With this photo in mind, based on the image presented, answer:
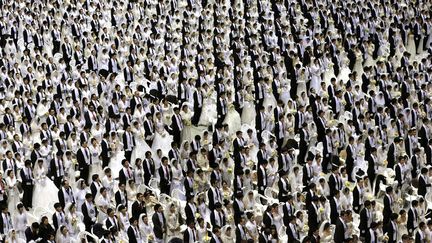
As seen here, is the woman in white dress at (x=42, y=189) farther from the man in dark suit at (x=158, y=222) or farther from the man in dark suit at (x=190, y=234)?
the man in dark suit at (x=190, y=234)

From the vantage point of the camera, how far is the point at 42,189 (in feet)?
67.2

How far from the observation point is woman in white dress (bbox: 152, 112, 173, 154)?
22.8 meters

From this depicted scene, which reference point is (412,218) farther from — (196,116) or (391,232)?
(196,116)

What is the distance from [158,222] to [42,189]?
335 cm

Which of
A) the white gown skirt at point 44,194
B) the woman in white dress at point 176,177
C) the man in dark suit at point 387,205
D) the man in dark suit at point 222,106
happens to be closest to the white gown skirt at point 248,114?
the man in dark suit at point 222,106

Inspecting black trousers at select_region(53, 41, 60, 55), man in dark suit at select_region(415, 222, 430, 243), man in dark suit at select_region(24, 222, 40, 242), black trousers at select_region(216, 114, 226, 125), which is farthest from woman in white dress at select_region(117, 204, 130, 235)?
black trousers at select_region(53, 41, 60, 55)

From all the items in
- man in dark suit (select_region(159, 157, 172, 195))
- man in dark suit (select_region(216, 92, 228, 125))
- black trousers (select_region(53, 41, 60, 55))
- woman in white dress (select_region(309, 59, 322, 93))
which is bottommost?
man in dark suit (select_region(159, 157, 172, 195))

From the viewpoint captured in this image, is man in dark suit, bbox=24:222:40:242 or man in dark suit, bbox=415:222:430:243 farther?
man in dark suit, bbox=24:222:40:242

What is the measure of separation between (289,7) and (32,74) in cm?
1026

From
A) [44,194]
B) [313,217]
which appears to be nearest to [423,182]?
[313,217]

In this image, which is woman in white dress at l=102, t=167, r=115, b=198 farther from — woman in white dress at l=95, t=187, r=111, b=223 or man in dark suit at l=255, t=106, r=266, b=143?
man in dark suit at l=255, t=106, r=266, b=143

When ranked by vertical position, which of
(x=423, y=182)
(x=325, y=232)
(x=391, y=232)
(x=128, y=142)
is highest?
(x=128, y=142)

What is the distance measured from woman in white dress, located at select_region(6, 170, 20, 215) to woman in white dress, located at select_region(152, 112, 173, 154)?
12.6 feet

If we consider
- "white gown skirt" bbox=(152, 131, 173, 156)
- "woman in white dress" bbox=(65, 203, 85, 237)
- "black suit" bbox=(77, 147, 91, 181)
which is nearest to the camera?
"woman in white dress" bbox=(65, 203, 85, 237)
